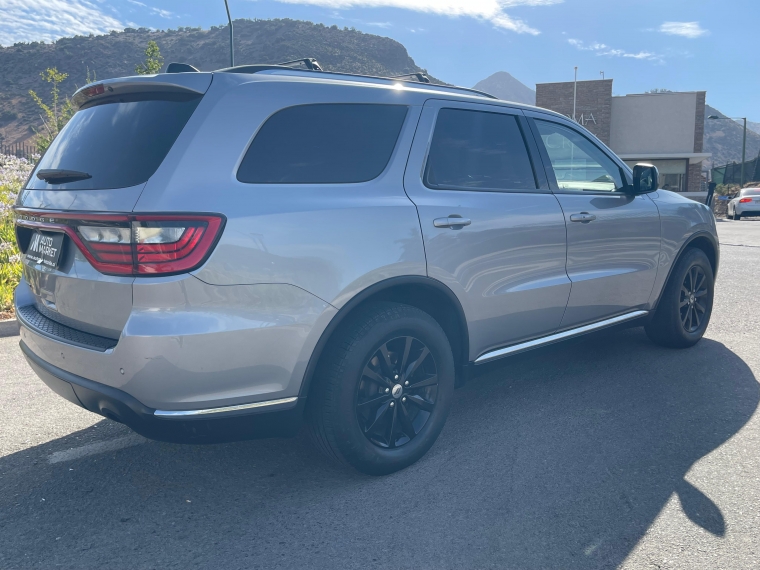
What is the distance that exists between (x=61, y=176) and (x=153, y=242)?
0.76m

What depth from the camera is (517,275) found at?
3.73 metres

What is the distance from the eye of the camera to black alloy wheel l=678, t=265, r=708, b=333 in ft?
17.3

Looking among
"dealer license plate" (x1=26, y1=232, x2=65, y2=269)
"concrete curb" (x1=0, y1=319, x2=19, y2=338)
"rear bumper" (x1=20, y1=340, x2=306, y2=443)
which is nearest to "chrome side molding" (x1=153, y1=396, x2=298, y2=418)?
"rear bumper" (x1=20, y1=340, x2=306, y2=443)

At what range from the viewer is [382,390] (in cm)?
316

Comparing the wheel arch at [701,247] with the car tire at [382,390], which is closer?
the car tire at [382,390]

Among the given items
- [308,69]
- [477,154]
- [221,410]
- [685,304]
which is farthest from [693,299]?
[221,410]

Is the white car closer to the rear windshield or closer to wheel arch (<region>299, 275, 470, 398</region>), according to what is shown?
wheel arch (<region>299, 275, 470, 398</region>)

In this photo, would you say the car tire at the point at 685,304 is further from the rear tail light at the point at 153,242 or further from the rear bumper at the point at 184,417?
the rear tail light at the point at 153,242

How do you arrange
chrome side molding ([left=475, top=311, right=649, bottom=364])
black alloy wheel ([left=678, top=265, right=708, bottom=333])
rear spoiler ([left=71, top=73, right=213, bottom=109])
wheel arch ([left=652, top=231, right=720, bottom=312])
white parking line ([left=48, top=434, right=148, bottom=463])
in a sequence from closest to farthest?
rear spoiler ([left=71, top=73, right=213, bottom=109]), white parking line ([left=48, top=434, right=148, bottom=463]), chrome side molding ([left=475, top=311, right=649, bottom=364]), wheel arch ([left=652, top=231, right=720, bottom=312]), black alloy wheel ([left=678, top=265, right=708, bottom=333])

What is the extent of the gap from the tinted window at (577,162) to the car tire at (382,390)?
1.59 meters

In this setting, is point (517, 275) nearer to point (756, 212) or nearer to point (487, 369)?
point (487, 369)

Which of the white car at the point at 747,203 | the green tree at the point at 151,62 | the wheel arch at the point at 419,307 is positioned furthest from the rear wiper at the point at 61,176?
the white car at the point at 747,203

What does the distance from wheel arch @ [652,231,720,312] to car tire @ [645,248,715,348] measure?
5 centimetres

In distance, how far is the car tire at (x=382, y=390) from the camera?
2.91 metres
